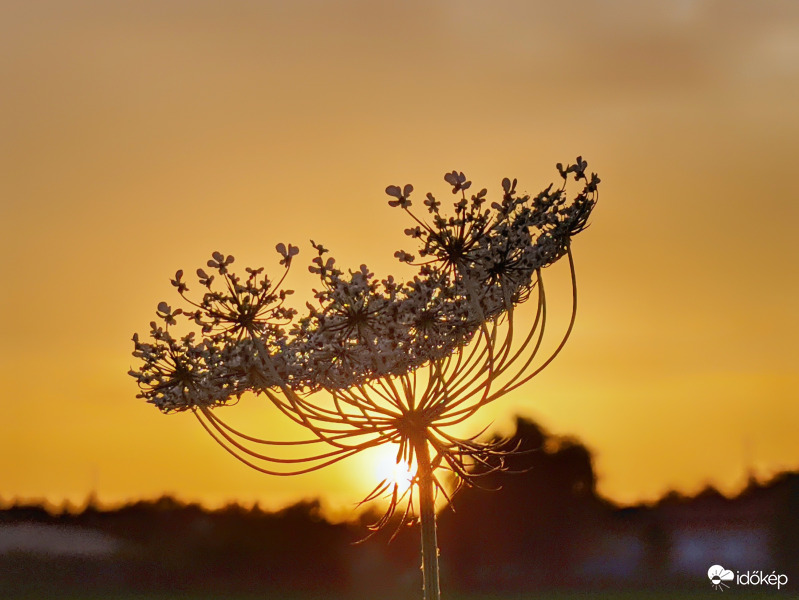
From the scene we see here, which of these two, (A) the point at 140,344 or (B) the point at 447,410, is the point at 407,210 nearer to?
(B) the point at 447,410

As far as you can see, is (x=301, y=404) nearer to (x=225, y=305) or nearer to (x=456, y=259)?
(x=225, y=305)

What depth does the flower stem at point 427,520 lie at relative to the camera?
13680 millimetres

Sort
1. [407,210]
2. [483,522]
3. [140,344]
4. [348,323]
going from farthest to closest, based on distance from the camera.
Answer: [483,522], [140,344], [348,323], [407,210]

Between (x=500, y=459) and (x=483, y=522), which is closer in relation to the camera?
(x=500, y=459)

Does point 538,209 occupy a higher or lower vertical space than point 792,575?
higher

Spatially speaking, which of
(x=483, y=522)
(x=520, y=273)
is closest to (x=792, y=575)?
(x=483, y=522)

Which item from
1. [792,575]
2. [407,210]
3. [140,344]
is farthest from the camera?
[792,575]

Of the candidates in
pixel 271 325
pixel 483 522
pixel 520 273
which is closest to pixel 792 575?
pixel 483 522

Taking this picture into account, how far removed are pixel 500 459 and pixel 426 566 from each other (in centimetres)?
185

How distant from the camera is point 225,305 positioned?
12867 millimetres

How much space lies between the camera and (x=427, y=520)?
551 inches

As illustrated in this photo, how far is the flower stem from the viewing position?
539 inches

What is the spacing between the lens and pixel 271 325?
13.3 metres

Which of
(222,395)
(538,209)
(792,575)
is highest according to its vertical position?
(538,209)
